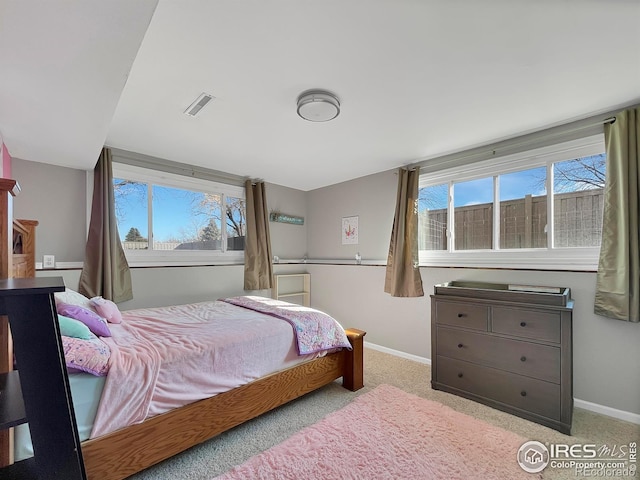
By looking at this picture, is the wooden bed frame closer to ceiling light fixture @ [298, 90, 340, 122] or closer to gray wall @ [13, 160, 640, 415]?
gray wall @ [13, 160, 640, 415]

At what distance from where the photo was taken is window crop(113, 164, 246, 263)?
331 centimetres

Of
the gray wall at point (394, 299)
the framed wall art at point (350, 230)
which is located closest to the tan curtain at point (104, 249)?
the gray wall at point (394, 299)

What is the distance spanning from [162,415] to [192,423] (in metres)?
0.19

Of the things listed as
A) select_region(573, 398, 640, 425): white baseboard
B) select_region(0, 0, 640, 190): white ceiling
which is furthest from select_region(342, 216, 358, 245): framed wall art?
select_region(573, 398, 640, 425): white baseboard

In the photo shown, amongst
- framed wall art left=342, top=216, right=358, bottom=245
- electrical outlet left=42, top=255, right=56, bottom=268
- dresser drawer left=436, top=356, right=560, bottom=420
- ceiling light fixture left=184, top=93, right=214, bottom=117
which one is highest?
ceiling light fixture left=184, top=93, right=214, bottom=117

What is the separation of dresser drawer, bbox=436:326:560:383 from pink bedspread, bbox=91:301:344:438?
1.26 metres

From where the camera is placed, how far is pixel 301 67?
1.76 metres

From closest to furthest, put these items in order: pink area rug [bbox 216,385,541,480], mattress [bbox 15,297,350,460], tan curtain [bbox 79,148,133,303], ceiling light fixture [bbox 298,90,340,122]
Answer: mattress [bbox 15,297,350,460] < pink area rug [bbox 216,385,541,480] < ceiling light fixture [bbox 298,90,340,122] < tan curtain [bbox 79,148,133,303]

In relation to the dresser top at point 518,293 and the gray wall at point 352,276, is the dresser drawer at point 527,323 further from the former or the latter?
the gray wall at point 352,276

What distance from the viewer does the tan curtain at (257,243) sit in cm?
408

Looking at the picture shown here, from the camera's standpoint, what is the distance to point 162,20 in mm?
1393

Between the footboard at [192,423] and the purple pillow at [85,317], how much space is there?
0.64 meters

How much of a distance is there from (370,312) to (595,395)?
2.21 meters

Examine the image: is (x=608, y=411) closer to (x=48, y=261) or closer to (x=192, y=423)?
(x=192, y=423)
